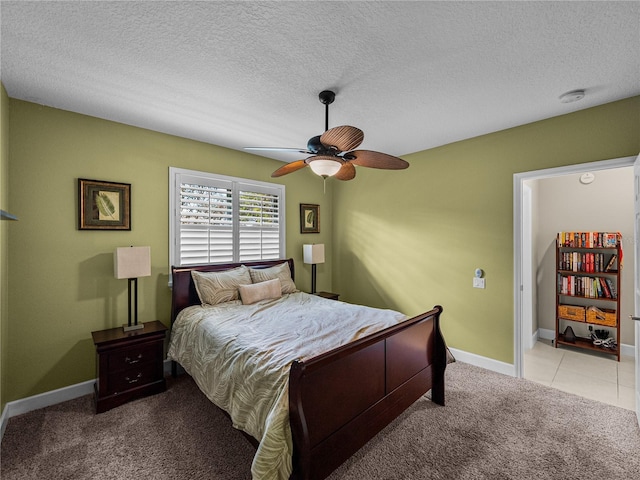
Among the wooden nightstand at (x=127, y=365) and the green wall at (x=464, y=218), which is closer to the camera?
the wooden nightstand at (x=127, y=365)

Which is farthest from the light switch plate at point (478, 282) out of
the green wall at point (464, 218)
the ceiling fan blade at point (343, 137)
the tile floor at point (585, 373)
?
the ceiling fan blade at point (343, 137)

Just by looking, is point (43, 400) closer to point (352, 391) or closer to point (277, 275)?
point (277, 275)

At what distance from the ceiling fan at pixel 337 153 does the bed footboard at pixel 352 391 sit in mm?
1316

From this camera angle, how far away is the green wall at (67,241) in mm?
2506

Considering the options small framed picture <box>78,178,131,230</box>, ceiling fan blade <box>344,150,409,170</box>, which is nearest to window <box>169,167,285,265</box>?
small framed picture <box>78,178,131,230</box>

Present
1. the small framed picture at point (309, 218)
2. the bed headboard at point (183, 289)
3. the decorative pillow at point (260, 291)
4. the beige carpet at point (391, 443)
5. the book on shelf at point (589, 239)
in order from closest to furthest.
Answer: the beige carpet at point (391, 443)
the bed headboard at point (183, 289)
the decorative pillow at point (260, 291)
the book on shelf at point (589, 239)
the small framed picture at point (309, 218)

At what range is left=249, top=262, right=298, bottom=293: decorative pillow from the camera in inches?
146

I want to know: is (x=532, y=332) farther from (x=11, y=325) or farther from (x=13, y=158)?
(x=13, y=158)

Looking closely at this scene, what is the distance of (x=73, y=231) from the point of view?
2750mm

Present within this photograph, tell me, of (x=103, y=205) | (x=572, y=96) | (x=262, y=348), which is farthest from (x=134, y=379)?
(x=572, y=96)

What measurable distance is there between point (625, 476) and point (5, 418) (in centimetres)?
451

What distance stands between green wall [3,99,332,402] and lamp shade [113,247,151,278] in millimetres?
332

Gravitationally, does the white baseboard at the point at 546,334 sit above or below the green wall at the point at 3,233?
below

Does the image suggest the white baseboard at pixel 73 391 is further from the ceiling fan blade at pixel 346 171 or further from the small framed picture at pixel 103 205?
the ceiling fan blade at pixel 346 171
